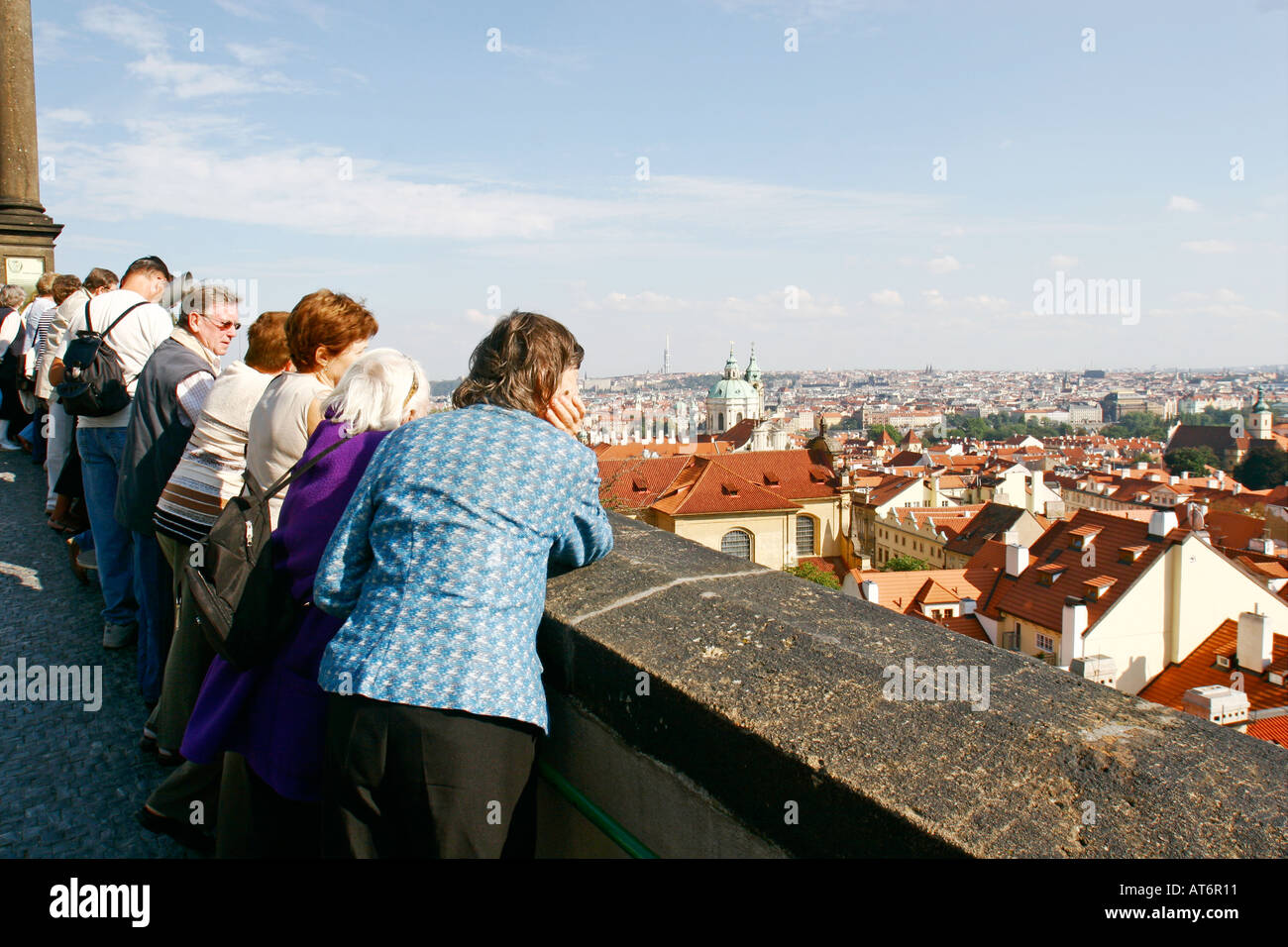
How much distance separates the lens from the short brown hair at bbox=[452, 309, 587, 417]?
1.98 m

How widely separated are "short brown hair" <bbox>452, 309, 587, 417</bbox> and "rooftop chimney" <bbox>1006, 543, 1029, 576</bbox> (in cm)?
2814

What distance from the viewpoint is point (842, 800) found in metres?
1.34

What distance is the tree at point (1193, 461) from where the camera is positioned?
102m

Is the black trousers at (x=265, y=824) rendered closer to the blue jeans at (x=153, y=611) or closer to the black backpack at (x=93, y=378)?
the blue jeans at (x=153, y=611)

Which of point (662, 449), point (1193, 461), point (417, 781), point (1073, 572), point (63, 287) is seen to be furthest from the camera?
point (1193, 461)

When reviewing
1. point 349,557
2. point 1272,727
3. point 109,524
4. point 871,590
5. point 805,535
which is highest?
point 349,557

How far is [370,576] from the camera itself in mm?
1771

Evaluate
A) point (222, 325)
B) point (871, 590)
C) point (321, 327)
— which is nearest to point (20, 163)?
point (222, 325)

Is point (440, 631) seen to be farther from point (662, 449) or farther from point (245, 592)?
point (662, 449)

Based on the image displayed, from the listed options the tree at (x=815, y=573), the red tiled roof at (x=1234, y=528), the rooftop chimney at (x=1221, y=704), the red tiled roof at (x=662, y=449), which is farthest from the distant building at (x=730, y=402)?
the rooftop chimney at (x=1221, y=704)

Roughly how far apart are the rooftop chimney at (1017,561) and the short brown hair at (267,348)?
27.6m

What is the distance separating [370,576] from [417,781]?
36cm
